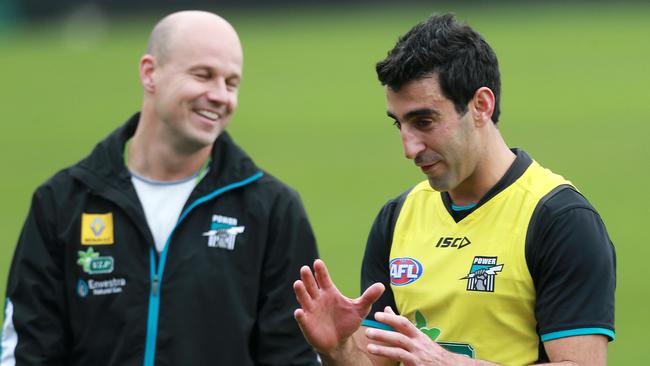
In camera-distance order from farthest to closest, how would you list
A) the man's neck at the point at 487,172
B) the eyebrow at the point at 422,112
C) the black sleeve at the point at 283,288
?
the black sleeve at the point at 283,288, the man's neck at the point at 487,172, the eyebrow at the point at 422,112

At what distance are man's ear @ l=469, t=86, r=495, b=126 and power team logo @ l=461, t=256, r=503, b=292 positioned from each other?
21.6 inches

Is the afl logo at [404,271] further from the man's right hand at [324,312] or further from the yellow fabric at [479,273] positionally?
the man's right hand at [324,312]

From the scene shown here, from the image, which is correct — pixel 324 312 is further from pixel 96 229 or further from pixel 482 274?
pixel 96 229

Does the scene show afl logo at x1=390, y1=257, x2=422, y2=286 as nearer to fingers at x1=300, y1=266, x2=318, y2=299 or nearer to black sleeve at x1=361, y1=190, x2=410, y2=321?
black sleeve at x1=361, y1=190, x2=410, y2=321

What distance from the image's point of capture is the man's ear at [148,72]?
6582 millimetres

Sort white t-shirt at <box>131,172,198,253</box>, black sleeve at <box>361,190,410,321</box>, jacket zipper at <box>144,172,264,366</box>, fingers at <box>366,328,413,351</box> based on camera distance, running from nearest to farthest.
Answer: fingers at <box>366,328,413,351</box> → black sleeve at <box>361,190,410,321</box> → jacket zipper at <box>144,172,264,366</box> → white t-shirt at <box>131,172,198,253</box>

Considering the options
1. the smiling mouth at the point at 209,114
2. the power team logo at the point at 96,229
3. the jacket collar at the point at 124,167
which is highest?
the smiling mouth at the point at 209,114

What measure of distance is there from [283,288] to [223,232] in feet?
1.31

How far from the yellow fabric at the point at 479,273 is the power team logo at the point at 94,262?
1634mm

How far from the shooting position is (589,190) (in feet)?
58.6

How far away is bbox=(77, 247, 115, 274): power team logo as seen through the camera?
6.07 metres

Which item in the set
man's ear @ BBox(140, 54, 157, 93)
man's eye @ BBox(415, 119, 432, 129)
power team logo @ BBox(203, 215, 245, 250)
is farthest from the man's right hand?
man's ear @ BBox(140, 54, 157, 93)

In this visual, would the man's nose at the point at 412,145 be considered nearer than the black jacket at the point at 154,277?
Yes

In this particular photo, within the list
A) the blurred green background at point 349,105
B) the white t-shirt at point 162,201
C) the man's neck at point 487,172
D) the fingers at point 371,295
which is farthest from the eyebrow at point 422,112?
the blurred green background at point 349,105
